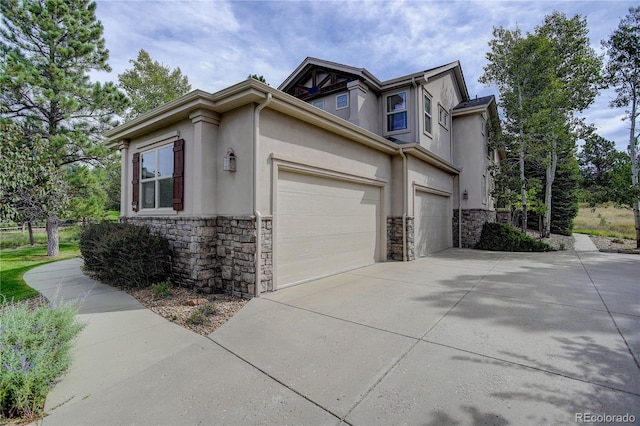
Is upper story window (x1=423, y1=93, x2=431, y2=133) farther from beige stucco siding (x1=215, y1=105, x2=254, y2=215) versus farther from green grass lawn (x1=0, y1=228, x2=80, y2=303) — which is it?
green grass lawn (x1=0, y1=228, x2=80, y2=303)

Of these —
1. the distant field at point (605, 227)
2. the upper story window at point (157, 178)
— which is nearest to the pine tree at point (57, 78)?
the upper story window at point (157, 178)

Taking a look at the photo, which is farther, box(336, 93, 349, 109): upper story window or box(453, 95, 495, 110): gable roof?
box(453, 95, 495, 110): gable roof

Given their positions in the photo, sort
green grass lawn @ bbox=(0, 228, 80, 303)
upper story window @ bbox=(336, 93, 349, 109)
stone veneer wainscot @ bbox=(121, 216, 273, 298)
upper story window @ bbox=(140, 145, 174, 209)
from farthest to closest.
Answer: upper story window @ bbox=(336, 93, 349, 109) → upper story window @ bbox=(140, 145, 174, 209) → green grass lawn @ bbox=(0, 228, 80, 303) → stone veneer wainscot @ bbox=(121, 216, 273, 298)

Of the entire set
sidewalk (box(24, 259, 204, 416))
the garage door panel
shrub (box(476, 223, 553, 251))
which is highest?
the garage door panel

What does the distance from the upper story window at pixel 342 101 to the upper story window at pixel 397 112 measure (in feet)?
5.58

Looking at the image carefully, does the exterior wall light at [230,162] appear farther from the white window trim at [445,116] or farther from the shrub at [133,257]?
the white window trim at [445,116]

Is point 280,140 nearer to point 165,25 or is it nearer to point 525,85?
point 165,25

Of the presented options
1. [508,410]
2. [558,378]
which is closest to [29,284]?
[508,410]

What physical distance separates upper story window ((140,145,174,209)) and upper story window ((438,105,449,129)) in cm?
1062

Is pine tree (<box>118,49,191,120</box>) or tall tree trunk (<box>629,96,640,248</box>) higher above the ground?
pine tree (<box>118,49,191,120</box>)

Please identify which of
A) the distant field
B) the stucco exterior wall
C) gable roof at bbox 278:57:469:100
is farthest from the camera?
the distant field

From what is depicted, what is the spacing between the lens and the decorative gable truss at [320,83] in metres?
11.5

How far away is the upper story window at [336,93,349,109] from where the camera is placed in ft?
36.9

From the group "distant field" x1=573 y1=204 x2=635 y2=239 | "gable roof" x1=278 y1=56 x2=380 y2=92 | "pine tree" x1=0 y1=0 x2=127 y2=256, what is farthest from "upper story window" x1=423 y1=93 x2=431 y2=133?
"distant field" x1=573 y1=204 x2=635 y2=239
